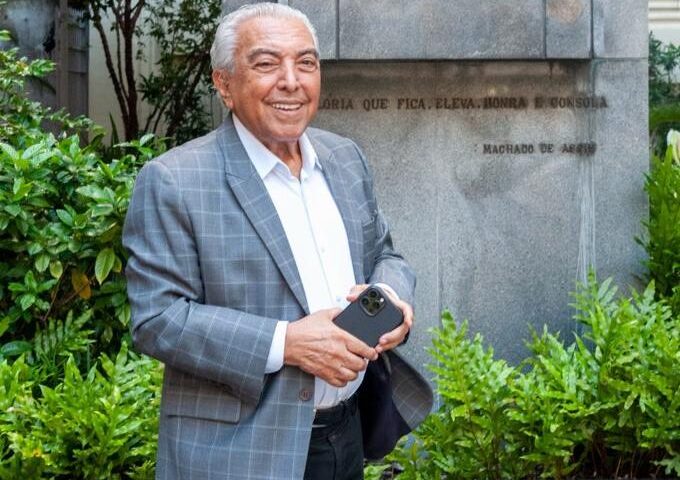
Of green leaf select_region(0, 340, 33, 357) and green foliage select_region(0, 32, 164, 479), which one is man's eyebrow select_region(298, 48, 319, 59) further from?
green leaf select_region(0, 340, 33, 357)

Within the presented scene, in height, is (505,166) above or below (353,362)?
above

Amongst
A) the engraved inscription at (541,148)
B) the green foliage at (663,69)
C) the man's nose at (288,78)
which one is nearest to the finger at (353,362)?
the man's nose at (288,78)

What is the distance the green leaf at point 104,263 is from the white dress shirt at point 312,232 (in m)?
2.79

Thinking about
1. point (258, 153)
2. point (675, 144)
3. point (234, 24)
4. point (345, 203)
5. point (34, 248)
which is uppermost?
point (675, 144)

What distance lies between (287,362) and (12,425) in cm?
238

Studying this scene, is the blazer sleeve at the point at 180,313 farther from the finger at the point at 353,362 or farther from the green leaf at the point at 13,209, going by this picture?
the green leaf at the point at 13,209

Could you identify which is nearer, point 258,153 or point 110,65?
point 258,153

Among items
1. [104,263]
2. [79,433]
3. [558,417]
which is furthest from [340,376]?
[104,263]

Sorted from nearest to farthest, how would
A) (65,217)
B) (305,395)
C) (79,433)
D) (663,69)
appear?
(305,395)
(79,433)
(65,217)
(663,69)

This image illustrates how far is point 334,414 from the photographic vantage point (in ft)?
11.6

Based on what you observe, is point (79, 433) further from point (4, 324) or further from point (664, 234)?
point (664, 234)

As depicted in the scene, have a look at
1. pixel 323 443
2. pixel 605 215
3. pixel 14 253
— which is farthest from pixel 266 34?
pixel 605 215

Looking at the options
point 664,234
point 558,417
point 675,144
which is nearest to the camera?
point 558,417

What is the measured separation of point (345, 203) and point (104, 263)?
2.84m
